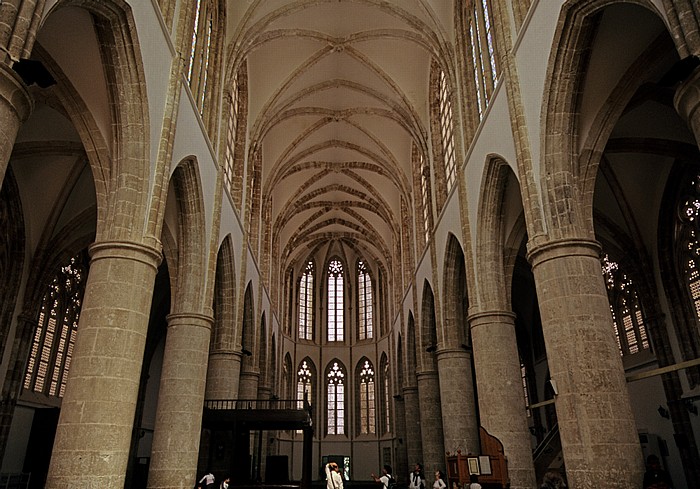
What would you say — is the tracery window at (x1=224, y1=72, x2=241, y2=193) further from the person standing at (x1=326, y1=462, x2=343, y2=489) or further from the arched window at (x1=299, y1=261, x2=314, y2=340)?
the arched window at (x1=299, y1=261, x2=314, y2=340)

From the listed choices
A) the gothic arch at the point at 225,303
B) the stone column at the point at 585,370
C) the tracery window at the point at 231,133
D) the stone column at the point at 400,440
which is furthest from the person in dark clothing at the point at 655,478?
the stone column at the point at 400,440

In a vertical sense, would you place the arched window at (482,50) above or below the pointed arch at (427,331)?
above

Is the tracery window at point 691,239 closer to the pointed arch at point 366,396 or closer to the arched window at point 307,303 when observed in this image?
the pointed arch at point 366,396

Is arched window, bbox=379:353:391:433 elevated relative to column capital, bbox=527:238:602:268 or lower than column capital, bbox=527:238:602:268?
elevated

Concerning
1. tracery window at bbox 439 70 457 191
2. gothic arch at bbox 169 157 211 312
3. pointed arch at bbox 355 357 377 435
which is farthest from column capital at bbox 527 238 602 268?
pointed arch at bbox 355 357 377 435

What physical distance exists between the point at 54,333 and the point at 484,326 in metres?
14.7

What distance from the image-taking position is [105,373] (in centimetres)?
839

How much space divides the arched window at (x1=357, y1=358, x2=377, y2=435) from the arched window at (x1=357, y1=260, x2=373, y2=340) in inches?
81.1

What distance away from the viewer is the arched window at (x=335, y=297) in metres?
37.8

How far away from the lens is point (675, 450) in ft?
55.6

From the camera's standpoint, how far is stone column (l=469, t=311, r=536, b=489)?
40.7 feet

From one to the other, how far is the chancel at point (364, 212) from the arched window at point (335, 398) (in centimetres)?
381

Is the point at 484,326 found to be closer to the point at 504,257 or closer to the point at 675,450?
the point at 504,257

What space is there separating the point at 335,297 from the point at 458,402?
21.9 m
